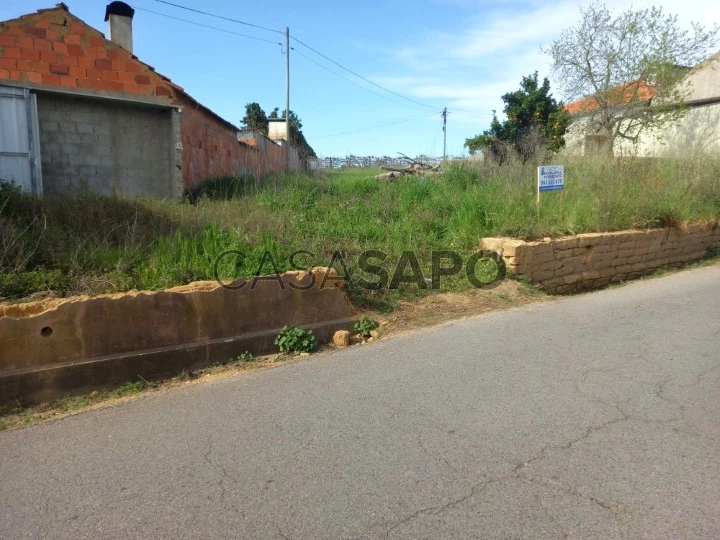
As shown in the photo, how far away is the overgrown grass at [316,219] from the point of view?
4926 mm

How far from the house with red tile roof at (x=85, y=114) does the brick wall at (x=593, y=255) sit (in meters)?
6.51

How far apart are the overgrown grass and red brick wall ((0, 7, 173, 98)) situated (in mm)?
2512

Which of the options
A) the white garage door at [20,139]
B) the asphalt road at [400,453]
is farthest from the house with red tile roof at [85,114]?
the asphalt road at [400,453]

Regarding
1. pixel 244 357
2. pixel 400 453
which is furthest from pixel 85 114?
pixel 400 453

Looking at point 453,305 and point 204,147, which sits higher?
point 204,147

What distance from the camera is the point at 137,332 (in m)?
4.43

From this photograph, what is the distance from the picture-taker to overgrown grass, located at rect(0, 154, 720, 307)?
16.2 ft

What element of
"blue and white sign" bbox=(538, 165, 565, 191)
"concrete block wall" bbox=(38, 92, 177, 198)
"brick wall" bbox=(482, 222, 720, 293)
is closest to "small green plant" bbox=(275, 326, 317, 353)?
"brick wall" bbox=(482, 222, 720, 293)

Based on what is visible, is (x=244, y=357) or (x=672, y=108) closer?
(x=244, y=357)

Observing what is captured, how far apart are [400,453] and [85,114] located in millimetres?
9147

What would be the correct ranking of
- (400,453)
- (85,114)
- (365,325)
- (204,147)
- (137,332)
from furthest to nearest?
(204,147)
(85,114)
(365,325)
(137,332)
(400,453)

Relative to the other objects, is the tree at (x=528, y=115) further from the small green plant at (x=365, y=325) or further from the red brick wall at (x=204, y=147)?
the small green plant at (x=365, y=325)

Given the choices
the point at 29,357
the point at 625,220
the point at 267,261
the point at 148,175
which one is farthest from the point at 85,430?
the point at 625,220

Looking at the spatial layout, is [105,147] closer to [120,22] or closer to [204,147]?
[204,147]
